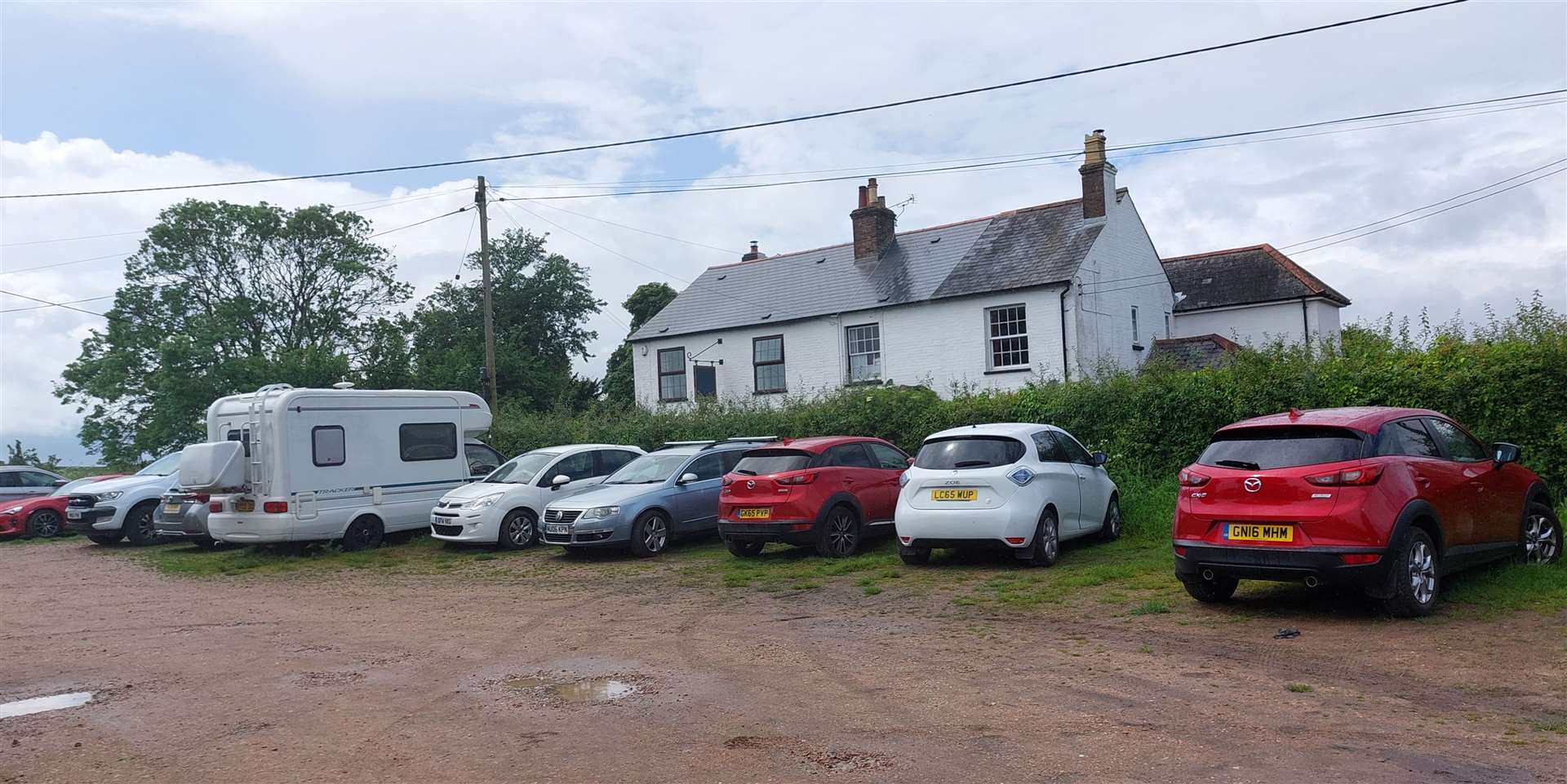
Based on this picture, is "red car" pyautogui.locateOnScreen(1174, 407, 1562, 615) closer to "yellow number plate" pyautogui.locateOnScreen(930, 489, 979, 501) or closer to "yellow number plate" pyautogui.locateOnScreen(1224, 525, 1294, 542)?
"yellow number plate" pyautogui.locateOnScreen(1224, 525, 1294, 542)

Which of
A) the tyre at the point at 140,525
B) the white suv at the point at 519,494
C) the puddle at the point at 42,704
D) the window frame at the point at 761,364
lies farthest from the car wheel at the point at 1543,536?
the window frame at the point at 761,364

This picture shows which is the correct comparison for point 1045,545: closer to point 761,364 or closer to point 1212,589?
point 1212,589

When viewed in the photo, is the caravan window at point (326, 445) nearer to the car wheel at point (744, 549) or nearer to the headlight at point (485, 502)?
the headlight at point (485, 502)

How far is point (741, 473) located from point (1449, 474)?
810 centimetres

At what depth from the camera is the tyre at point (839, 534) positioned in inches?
551

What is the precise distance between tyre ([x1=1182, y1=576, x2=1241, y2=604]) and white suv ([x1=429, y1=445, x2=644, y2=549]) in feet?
34.2

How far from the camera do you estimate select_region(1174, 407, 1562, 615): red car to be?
327 inches

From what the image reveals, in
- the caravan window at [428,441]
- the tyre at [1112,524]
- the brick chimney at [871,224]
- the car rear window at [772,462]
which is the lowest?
the tyre at [1112,524]

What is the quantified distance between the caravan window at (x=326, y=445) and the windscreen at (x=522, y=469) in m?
2.28

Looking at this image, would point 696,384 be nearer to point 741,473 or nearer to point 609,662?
point 741,473

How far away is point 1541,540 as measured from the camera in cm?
1020

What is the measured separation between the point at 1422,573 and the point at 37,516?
2460 cm

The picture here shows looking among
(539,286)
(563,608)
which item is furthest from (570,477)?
(539,286)

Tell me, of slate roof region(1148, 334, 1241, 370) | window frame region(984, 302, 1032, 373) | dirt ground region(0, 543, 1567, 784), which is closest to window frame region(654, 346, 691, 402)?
window frame region(984, 302, 1032, 373)
